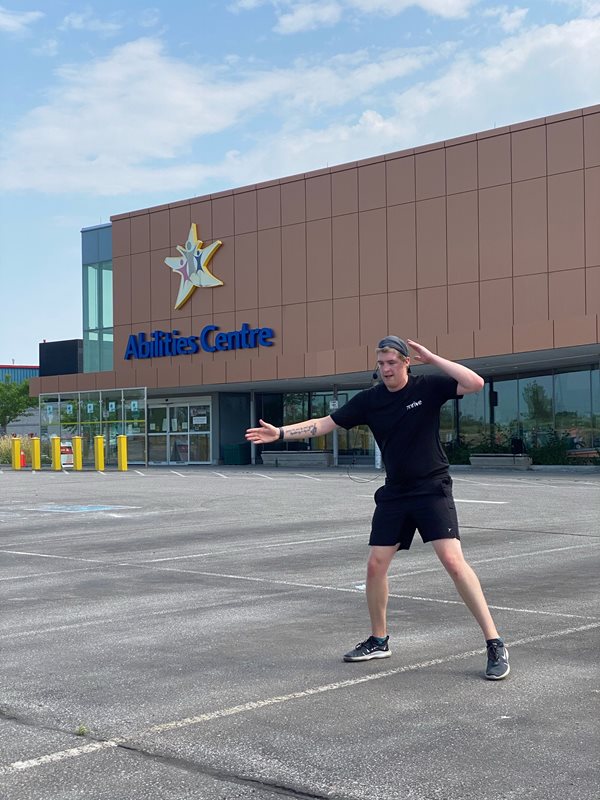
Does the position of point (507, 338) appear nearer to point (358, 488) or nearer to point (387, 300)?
point (387, 300)

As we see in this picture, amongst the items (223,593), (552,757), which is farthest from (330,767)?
(223,593)

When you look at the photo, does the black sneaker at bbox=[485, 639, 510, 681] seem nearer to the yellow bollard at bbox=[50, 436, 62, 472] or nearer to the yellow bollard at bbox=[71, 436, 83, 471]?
the yellow bollard at bbox=[71, 436, 83, 471]

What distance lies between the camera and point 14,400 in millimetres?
74812

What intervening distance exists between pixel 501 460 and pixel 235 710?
103 feet

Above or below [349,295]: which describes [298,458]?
below

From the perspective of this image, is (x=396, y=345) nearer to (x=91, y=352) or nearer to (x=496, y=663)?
(x=496, y=663)

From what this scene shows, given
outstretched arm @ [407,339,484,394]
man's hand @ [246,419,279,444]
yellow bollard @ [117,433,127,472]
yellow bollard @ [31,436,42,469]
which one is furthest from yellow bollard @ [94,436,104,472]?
outstretched arm @ [407,339,484,394]

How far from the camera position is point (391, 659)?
6.84 m

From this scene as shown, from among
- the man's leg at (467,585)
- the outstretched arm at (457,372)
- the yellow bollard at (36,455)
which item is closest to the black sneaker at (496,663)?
the man's leg at (467,585)

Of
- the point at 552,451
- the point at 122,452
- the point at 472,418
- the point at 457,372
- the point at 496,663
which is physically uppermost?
the point at 472,418

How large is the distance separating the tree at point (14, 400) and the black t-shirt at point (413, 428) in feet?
230

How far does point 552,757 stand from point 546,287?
97.9ft

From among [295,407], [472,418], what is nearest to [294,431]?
[472,418]

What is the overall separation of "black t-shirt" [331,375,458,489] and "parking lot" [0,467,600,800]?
1.19 metres
